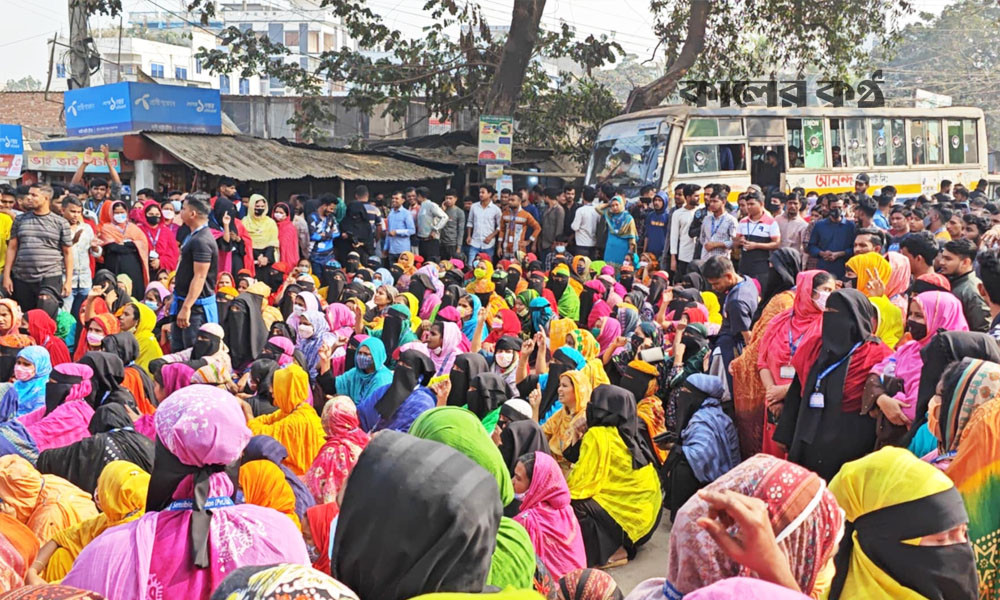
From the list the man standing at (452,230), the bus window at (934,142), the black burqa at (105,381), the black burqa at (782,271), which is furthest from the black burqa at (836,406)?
the bus window at (934,142)

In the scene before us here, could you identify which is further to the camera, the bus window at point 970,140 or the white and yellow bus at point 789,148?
the bus window at point 970,140

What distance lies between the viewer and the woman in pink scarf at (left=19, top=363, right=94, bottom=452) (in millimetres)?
4996

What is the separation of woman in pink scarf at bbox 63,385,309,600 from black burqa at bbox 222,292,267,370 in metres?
4.90

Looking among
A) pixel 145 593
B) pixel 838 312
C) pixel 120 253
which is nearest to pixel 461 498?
pixel 145 593

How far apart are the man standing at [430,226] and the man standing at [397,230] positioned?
302 millimetres

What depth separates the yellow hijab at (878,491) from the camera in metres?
2.26

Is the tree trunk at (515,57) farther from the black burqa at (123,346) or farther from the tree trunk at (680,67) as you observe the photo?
the black burqa at (123,346)

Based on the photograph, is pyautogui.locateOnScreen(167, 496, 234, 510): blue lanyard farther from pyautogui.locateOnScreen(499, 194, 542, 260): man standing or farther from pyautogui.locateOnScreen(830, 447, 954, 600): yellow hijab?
pyautogui.locateOnScreen(499, 194, 542, 260): man standing

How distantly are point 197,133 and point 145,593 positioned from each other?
43.3 ft

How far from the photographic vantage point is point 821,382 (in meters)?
4.38

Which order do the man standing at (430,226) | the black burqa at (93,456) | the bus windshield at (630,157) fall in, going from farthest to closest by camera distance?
the bus windshield at (630,157) → the man standing at (430,226) → the black burqa at (93,456)

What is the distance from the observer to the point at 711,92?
20297 mm

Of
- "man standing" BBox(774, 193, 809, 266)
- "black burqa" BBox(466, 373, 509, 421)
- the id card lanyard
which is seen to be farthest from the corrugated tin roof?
the id card lanyard

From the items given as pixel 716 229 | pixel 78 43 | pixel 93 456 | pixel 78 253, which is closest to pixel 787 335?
pixel 93 456
